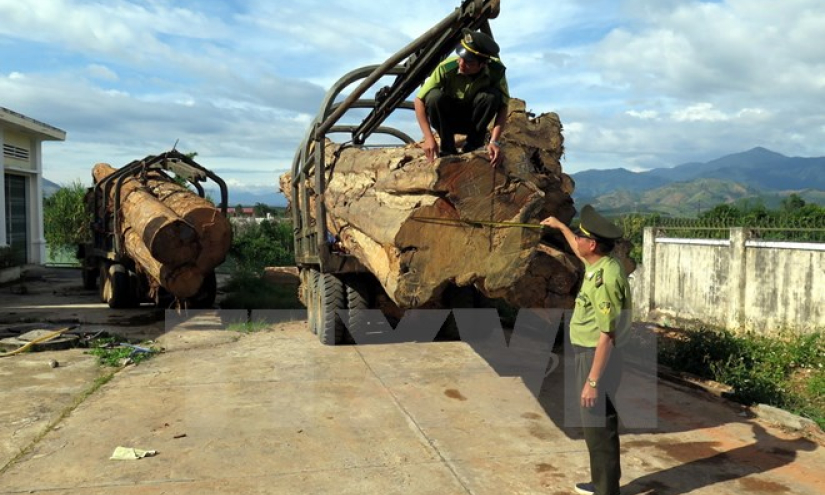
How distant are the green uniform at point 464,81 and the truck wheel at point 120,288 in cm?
799

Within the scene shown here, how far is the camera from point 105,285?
39.7ft

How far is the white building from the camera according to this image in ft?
56.4

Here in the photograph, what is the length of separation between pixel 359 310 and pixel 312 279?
113 centimetres

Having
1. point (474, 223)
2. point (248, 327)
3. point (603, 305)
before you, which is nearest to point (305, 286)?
point (248, 327)

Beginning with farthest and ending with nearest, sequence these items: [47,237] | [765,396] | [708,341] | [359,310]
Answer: [47,237], [359,310], [708,341], [765,396]

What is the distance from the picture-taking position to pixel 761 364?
279 inches

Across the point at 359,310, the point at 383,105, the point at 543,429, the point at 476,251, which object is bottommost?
the point at 543,429

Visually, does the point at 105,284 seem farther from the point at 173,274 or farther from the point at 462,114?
the point at 462,114

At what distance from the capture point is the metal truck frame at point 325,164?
595 cm

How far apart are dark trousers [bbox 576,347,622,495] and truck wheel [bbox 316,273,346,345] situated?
173 inches

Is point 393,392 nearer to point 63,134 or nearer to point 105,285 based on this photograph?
point 105,285

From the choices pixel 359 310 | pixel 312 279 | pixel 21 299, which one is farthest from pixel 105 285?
pixel 359 310

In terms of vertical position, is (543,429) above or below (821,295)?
below

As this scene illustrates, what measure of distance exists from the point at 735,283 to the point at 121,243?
31.7 ft
